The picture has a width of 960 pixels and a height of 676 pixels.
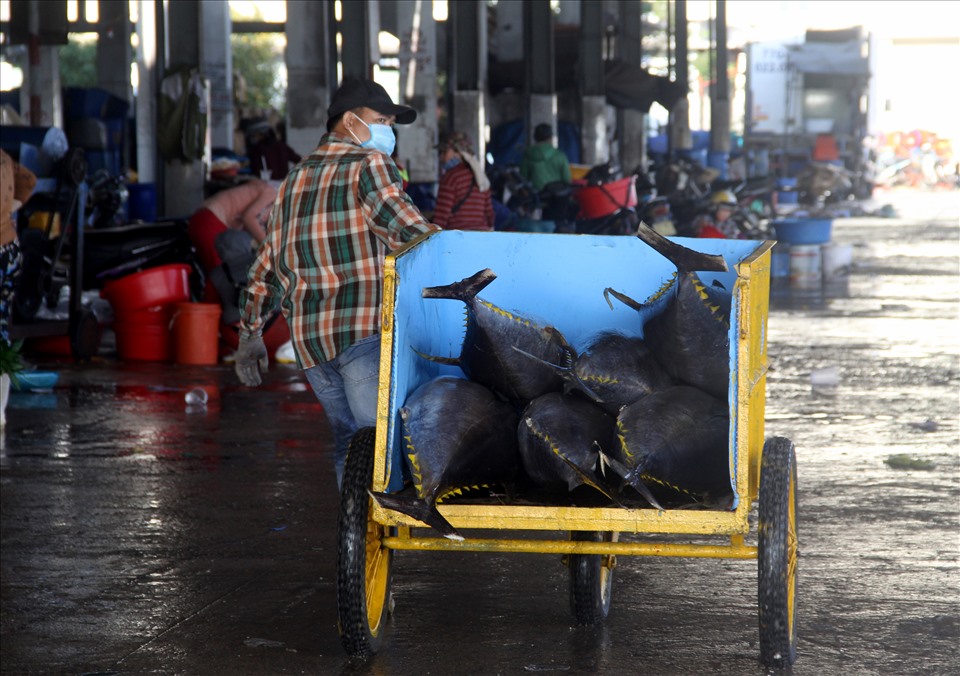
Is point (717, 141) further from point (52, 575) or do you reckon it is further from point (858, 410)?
point (52, 575)

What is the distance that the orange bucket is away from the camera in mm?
12016

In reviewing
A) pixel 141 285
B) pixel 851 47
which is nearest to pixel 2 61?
pixel 851 47

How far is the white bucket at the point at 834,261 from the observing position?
1964 cm

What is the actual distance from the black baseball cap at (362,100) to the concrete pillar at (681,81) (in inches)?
1044

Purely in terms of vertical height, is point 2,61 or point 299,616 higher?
point 2,61

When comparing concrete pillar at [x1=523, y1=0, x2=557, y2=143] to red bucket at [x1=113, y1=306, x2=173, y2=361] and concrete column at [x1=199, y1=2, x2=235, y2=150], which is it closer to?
concrete column at [x1=199, y1=2, x2=235, y2=150]

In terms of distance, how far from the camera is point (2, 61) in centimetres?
3522

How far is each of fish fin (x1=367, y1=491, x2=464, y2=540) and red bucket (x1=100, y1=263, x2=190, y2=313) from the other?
26.4 ft

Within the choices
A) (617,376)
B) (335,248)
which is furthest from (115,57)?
(617,376)

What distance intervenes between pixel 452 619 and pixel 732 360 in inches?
61.7

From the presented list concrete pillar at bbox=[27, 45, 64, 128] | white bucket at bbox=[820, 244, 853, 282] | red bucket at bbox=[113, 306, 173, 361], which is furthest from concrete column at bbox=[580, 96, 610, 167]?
red bucket at bbox=[113, 306, 173, 361]

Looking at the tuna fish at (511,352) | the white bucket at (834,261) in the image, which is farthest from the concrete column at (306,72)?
the tuna fish at (511,352)

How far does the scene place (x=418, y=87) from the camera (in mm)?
24266

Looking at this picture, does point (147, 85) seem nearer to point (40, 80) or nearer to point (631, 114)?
point (40, 80)
